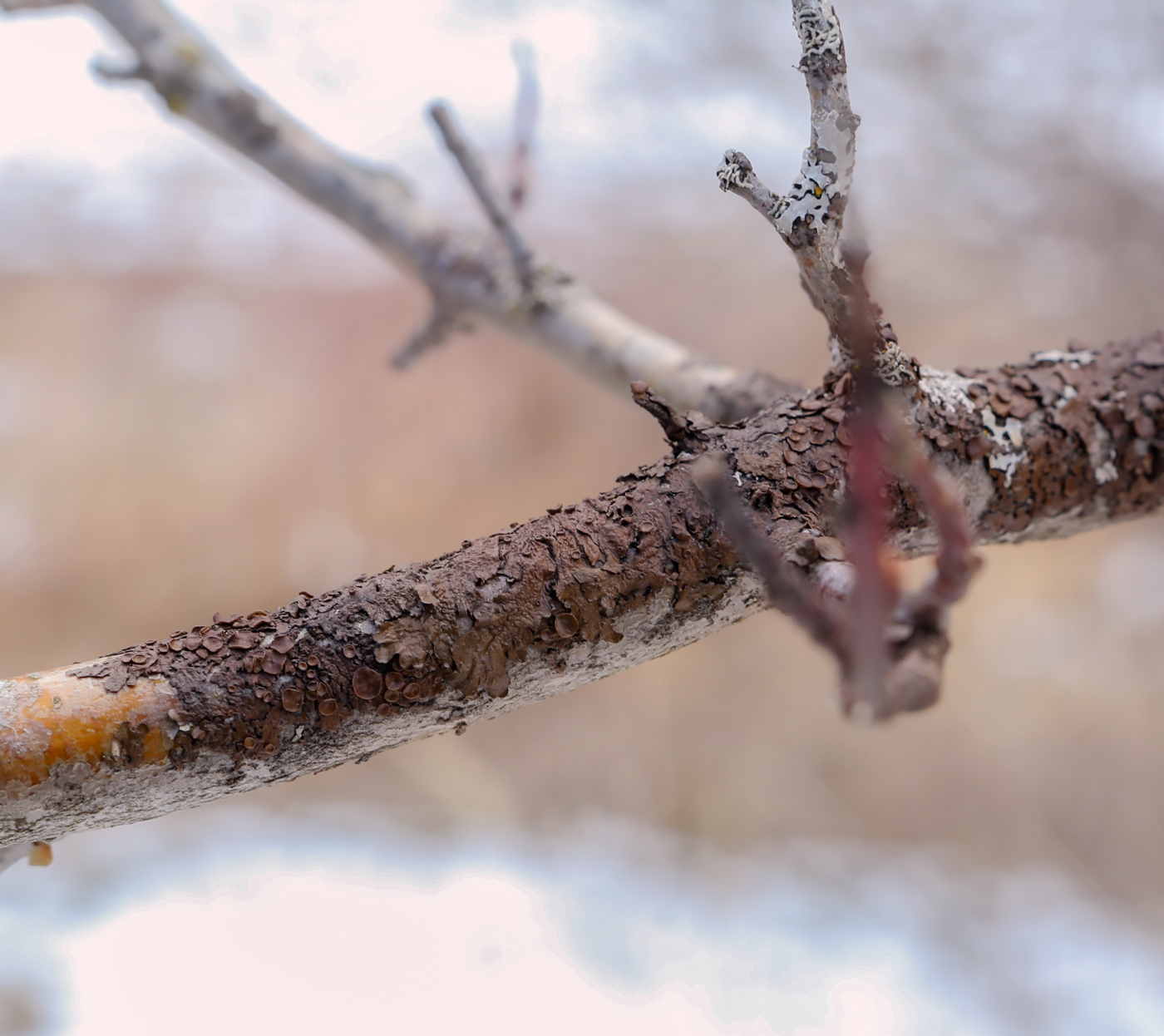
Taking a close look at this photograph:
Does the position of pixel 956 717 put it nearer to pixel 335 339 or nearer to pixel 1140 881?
pixel 1140 881

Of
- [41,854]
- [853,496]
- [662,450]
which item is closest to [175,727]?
[41,854]

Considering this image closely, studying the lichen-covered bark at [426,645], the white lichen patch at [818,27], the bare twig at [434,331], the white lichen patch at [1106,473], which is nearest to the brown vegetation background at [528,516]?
the bare twig at [434,331]

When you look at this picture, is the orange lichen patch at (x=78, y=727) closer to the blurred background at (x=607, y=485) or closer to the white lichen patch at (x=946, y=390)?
the white lichen patch at (x=946, y=390)

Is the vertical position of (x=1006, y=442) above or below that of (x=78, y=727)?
above

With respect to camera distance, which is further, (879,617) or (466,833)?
(466,833)

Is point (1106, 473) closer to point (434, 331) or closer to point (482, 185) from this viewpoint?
point (482, 185)

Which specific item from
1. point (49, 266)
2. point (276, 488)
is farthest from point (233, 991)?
point (49, 266)
